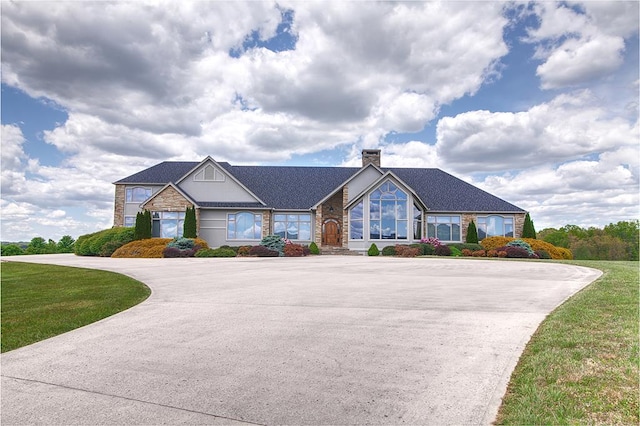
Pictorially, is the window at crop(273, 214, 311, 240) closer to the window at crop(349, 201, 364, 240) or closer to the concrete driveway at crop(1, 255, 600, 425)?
the window at crop(349, 201, 364, 240)

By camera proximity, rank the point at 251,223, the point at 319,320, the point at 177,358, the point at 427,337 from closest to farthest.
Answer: the point at 177,358, the point at 427,337, the point at 319,320, the point at 251,223

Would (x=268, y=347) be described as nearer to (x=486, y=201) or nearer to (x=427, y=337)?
(x=427, y=337)

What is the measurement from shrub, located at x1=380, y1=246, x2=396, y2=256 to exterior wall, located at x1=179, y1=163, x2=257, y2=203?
11554 mm

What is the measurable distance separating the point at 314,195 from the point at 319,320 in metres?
27.7

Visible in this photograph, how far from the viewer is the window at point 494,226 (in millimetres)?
32094

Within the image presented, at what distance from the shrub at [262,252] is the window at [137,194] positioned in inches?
513

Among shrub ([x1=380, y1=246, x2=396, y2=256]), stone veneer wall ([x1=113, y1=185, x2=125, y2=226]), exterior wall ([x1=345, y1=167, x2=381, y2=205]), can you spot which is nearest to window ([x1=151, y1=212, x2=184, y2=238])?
stone veneer wall ([x1=113, y1=185, x2=125, y2=226])

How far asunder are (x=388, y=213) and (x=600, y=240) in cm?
4422

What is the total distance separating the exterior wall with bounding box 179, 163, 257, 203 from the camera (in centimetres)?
3177

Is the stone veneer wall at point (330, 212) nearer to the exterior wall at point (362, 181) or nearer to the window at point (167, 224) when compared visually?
the exterior wall at point (362, 181)

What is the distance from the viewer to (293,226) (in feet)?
108

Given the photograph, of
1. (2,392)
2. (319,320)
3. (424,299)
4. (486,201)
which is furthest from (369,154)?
(2,392)

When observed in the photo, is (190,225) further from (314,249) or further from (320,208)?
(320,208)

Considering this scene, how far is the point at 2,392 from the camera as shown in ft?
14.1
